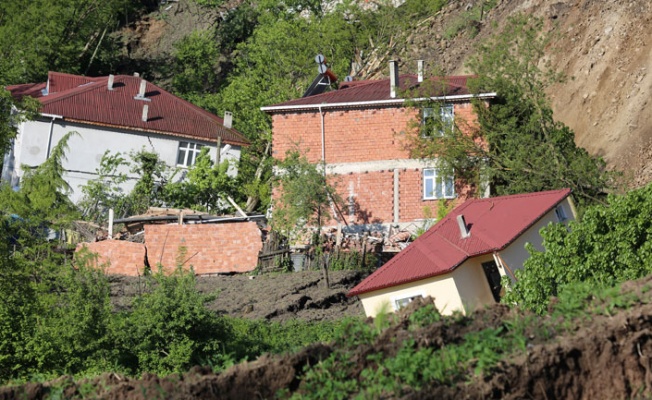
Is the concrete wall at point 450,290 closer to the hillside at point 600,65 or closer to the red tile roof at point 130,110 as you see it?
the hillside at point 600,65

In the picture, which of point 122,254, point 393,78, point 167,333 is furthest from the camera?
point 393,78

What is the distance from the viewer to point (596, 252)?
26.5 m

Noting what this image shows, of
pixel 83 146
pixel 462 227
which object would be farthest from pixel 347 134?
pixel 83 146

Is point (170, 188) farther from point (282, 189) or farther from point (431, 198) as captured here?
point (431, 198)

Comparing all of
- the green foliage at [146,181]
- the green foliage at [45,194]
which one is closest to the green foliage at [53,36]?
the green foliage at [146,181]

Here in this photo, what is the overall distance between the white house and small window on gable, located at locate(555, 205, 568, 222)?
19.5 m

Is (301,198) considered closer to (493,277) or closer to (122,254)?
(122,254)

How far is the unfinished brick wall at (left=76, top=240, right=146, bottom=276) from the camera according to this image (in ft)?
133

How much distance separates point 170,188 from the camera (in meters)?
47.1

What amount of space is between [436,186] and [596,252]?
50.6 ft

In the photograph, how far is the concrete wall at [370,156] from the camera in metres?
41.8

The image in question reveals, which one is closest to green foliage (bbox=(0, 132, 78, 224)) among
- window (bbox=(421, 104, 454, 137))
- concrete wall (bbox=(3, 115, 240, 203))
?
concrete wall (bbox=(3, 115, 240, 203))

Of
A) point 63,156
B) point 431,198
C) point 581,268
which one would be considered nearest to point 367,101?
point 431,198

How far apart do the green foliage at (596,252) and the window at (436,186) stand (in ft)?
46.6
